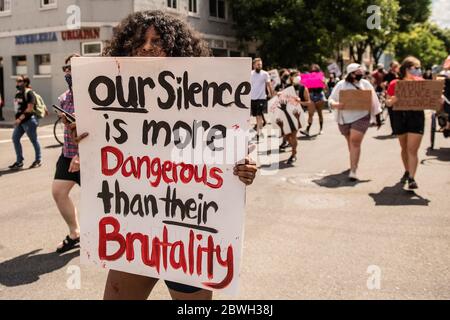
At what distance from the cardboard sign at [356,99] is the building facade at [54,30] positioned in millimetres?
12429

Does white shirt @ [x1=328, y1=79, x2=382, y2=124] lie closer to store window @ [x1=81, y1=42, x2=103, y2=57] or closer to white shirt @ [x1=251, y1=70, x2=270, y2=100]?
white shirt @ [x1=251, y1=70, x2=270, y2=100]

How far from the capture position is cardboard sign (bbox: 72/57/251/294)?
84.1 inches

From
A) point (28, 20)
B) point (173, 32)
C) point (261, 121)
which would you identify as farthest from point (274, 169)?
point (28, 20)

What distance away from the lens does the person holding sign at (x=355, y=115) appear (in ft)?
25.1

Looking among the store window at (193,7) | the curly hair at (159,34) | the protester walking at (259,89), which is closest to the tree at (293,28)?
the store window at (193,7)

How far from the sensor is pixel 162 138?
7.23ft

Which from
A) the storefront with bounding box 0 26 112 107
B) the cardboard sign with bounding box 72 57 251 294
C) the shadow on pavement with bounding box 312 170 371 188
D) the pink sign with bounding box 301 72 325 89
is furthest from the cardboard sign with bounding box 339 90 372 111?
the storefront with bounding box 0 26 112 107

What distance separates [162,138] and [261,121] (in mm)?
10714

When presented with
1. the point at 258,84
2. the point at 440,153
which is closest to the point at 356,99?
the point at 440,153

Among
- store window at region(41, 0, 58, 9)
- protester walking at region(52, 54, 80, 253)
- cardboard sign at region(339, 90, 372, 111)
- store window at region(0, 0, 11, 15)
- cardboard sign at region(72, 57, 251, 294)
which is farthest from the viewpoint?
store window at region(0, 0, 11, 15)

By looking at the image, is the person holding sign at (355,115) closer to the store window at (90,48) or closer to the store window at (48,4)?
the store window at (90,48)

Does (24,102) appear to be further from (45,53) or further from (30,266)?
(45,53)

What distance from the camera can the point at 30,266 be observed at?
4211 millimetres
